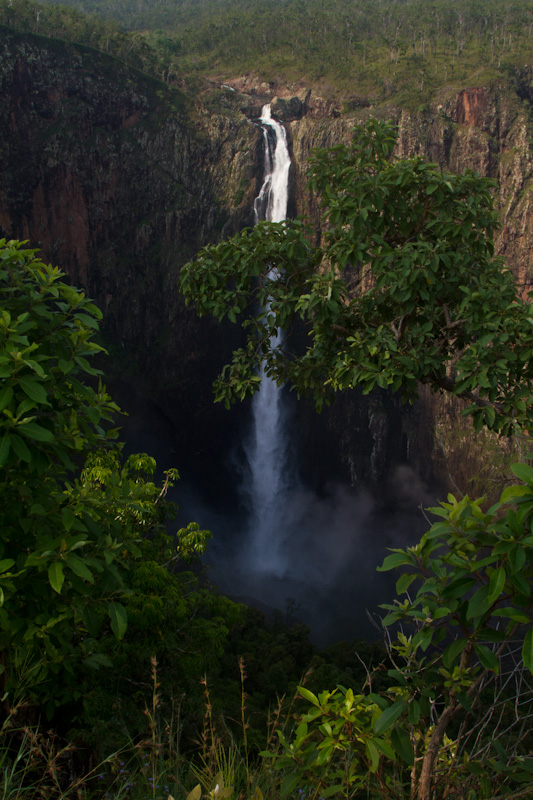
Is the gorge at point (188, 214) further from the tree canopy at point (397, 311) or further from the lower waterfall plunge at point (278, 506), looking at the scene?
the tree canopy at point (397, 311)

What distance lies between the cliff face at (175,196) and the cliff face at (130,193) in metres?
0.06

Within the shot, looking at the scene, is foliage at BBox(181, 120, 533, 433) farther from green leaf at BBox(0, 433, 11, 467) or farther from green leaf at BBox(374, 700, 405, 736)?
green leaf at BBox(0, 433, 11, 467)

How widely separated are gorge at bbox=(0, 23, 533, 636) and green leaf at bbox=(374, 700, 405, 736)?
25494mm

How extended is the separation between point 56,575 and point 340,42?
4924 cm

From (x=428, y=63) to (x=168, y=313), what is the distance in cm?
2567

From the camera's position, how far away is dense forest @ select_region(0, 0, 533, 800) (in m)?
1.77

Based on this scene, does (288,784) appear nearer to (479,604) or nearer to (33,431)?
(479,604)

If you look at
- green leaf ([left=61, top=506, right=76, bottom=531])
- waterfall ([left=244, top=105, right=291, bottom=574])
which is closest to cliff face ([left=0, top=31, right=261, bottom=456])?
waterfall ([left=244, top=105, right=291, bottom=574])

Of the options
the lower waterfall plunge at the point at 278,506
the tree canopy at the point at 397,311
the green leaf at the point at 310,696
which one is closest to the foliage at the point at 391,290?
the tree canopy at the point at 397,311

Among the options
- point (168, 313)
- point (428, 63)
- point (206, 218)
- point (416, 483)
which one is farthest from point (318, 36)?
point (416, 483)

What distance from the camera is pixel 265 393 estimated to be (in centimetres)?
2725

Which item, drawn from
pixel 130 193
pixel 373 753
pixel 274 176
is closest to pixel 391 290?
pixel 373 753

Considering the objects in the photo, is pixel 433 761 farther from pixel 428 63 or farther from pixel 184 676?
pixel 428 63

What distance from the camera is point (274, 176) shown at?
29.8 meters
